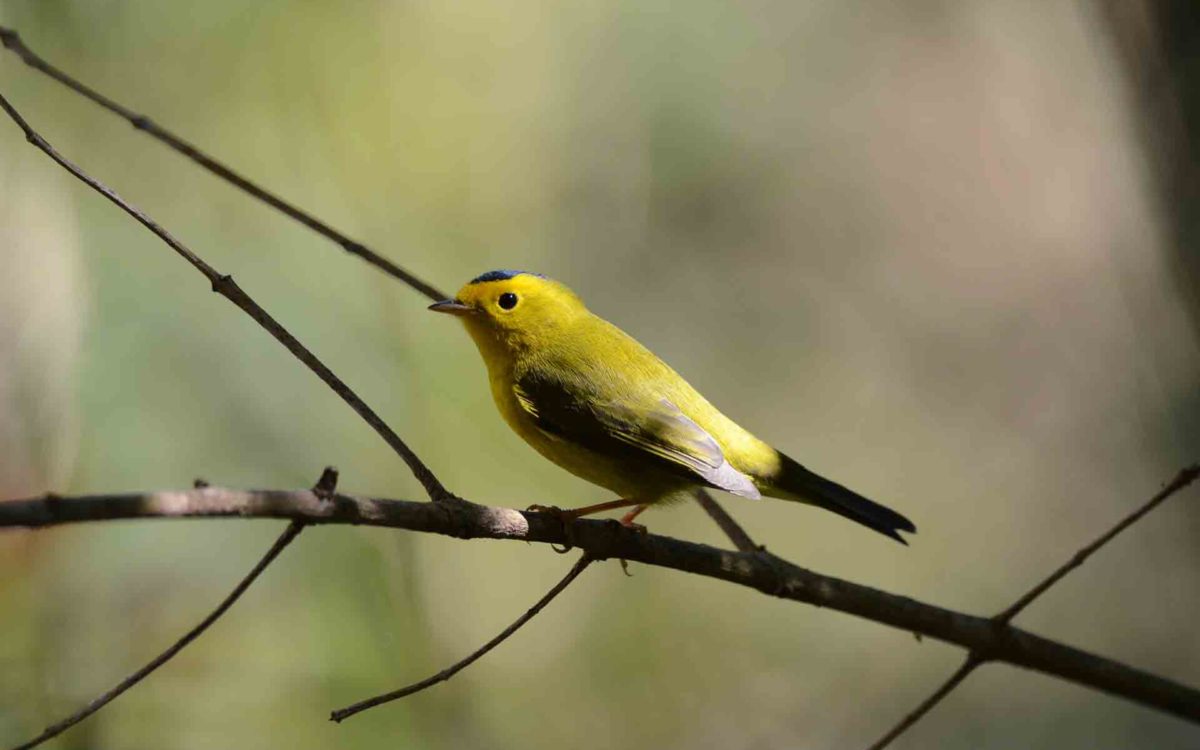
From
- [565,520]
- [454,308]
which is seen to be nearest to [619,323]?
[454,308]

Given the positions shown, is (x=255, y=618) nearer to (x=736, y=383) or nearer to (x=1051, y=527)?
(x=736, y=383)

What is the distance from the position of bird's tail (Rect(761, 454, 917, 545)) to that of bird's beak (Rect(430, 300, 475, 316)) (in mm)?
1225

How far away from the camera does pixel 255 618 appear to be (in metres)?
4.26

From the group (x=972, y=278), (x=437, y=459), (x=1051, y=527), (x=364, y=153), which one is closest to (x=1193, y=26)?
(x=437, y=459)

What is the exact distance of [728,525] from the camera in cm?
321

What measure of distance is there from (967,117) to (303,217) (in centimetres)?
662

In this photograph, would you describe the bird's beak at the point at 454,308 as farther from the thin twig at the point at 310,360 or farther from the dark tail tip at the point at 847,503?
the thin twig at the point at 310,360

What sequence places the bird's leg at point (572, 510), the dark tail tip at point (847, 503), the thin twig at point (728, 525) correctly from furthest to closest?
the dark tail tip at point (847, 503) < the thin twig at point (728, 525) < the bird's leg at point (572, 510)

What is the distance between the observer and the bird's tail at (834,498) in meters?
3.34

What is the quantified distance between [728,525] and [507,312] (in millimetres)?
1218

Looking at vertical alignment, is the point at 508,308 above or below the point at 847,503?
above

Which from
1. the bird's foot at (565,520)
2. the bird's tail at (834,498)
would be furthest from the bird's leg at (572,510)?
the bird's tail at (834,498)

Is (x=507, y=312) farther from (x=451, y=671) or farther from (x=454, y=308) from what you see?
(x=451, y=671)

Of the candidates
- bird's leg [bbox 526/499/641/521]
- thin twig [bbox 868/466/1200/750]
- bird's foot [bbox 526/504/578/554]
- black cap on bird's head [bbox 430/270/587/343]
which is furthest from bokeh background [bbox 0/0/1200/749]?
bird's foot [bbox 526/504/578/554]
